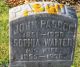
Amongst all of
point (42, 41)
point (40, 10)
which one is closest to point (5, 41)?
point (42, 41)

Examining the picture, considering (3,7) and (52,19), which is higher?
(3,7)

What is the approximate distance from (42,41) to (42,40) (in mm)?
20

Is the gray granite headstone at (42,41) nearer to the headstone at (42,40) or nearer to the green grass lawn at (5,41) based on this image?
the headstone at (42,40)

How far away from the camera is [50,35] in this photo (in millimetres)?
5191

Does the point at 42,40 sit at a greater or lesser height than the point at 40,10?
lesser

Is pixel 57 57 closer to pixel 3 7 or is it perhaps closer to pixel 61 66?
pixel 61 66

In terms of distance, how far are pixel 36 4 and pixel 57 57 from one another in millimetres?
1087

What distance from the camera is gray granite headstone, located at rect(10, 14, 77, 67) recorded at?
5020mm

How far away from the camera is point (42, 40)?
Result: 5.23 metres

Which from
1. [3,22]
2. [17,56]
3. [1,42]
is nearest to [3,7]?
[3,22]

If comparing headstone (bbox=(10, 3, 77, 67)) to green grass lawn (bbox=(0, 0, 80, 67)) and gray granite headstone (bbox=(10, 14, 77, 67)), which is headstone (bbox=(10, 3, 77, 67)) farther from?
green grass lawn (bbox=(0, 0, 80, 67))

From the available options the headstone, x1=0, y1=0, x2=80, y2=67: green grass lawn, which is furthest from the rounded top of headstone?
x1=0, y1=0, x2=80, y2=67: green grass lawn

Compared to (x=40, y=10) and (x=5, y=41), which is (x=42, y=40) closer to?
(x=40, y=10)

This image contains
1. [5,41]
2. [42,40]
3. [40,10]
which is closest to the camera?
[40,10]
